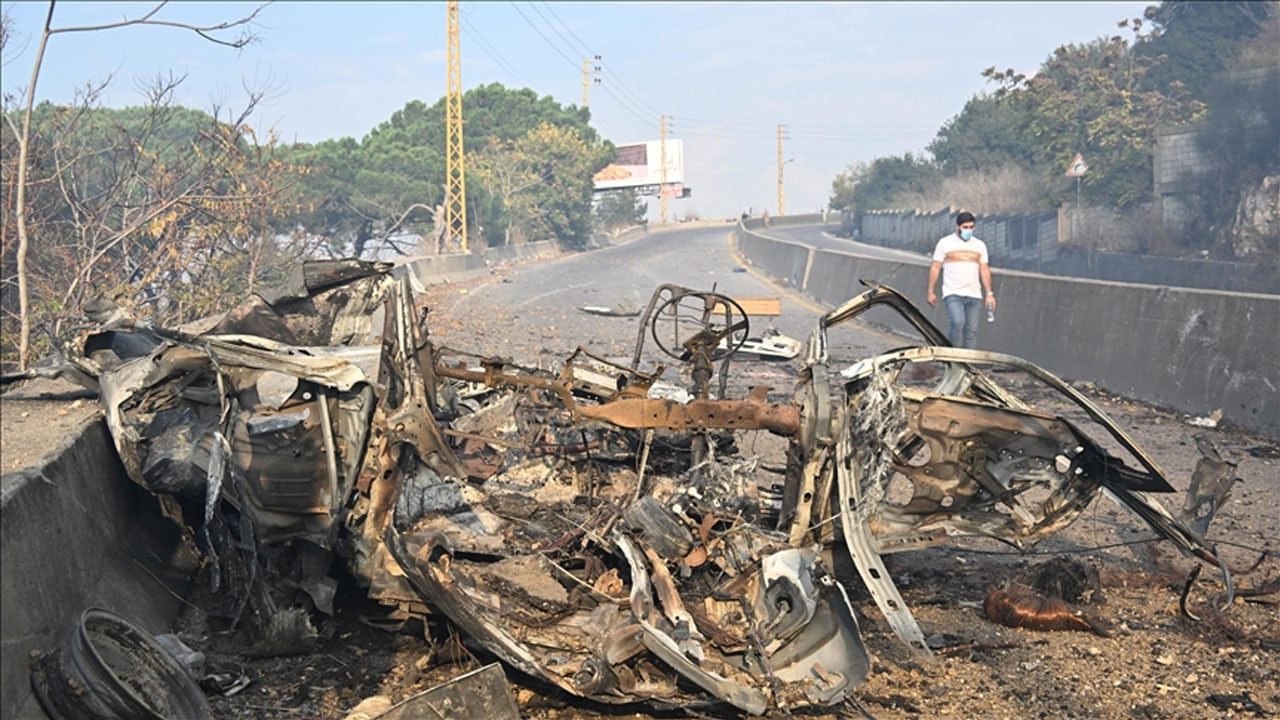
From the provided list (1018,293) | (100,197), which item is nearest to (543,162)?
(100,197)

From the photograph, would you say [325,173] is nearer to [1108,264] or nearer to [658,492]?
[1108,264]

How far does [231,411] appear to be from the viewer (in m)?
5.28

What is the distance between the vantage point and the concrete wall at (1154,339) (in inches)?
372

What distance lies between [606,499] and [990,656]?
1964 millimetres

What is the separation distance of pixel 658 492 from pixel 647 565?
891mm

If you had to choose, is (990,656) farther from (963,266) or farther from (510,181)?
(510,181)

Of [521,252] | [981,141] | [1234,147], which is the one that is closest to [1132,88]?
[1234,147]

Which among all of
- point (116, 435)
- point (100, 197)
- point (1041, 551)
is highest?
point (100, 197)

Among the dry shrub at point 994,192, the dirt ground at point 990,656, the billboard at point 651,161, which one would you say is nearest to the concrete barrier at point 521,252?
the dry shrub at point 994,192

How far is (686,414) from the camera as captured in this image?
5.26m

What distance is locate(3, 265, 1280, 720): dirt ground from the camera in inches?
180

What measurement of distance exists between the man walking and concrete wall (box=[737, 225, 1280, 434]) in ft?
4.03

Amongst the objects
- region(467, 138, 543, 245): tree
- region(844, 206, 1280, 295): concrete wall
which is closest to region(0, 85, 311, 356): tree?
region(844, 206, 1280, 295): concrete wall

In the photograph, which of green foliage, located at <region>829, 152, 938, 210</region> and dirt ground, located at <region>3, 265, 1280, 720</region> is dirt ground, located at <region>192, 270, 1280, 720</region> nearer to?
dirt ground, located at <region>3, 265, 1280, 720</region>
